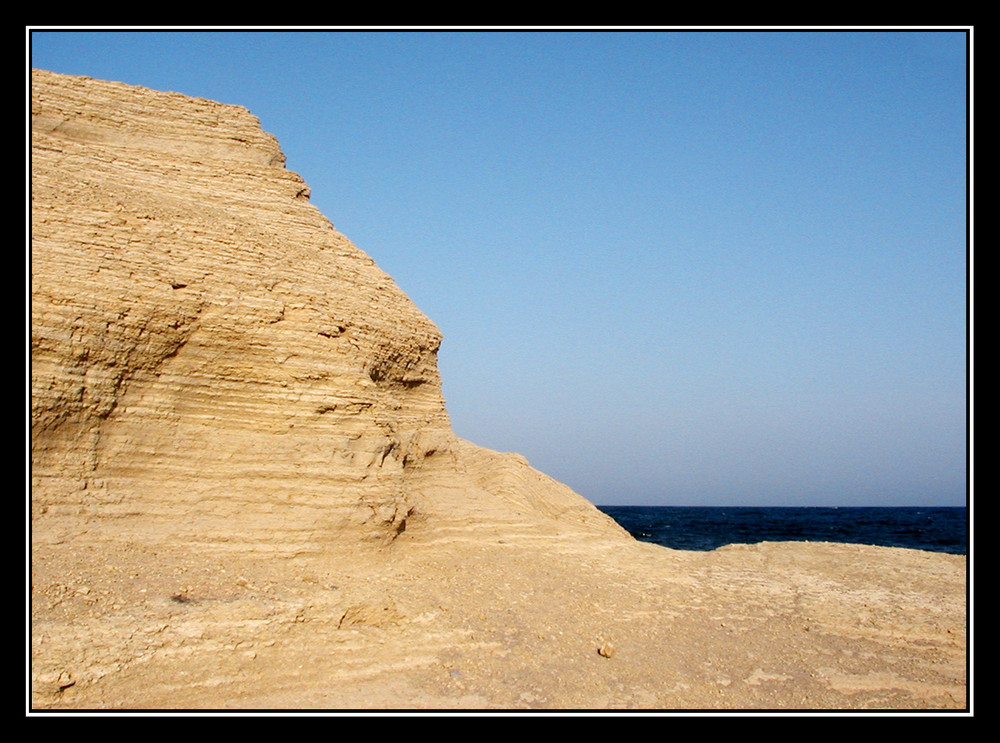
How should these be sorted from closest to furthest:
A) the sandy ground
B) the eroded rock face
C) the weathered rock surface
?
the sandy ground, the weathered rock surface, the eroded rock face

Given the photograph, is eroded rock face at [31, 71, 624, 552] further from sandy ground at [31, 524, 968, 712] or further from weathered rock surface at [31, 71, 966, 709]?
sandy ground at [31, 524, 968, 712]

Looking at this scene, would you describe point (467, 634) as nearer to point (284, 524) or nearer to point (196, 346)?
point (284, 524)

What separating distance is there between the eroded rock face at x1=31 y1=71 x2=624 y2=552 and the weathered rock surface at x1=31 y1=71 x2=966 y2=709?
4 cm

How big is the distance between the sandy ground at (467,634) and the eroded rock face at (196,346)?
87 cm

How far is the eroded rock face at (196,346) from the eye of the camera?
11.2 m

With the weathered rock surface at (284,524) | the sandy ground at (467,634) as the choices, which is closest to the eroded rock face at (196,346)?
the weathered rock surface at (284,524)

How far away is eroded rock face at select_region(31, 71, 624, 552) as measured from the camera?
36.9ft

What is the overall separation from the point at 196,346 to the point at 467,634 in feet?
20.2

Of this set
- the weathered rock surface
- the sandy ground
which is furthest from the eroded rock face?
the sandy ground

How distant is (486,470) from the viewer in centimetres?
1798

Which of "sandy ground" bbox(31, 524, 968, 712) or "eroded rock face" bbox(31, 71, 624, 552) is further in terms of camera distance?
"eroded rock face" bbox(31, 71, 624, 552)

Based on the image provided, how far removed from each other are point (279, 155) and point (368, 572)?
8.91 metres

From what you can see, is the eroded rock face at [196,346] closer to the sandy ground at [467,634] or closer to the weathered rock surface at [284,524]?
the weathered rock surface at [284,524]

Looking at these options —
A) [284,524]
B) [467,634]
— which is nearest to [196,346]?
[284,524]
